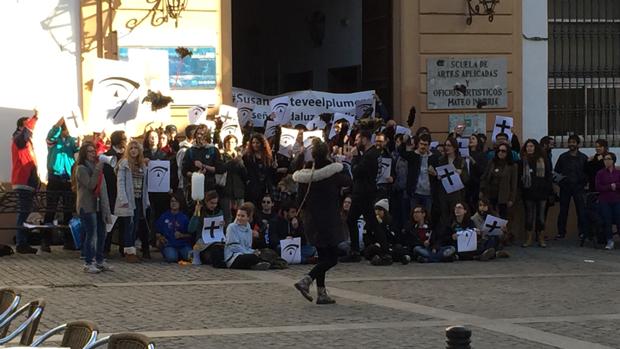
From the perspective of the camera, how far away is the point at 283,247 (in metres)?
16.3

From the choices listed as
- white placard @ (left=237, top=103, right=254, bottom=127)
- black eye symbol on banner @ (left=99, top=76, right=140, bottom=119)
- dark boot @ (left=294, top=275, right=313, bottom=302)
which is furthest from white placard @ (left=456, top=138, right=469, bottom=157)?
dark boot @ (left=294, top=275, right=313, bottom=302)

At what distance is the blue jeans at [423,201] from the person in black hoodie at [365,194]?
5.14 ft

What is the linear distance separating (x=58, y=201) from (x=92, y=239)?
2.07 meters

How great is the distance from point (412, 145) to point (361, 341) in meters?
8.41

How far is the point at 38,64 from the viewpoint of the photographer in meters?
18.3

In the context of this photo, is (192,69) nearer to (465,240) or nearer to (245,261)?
(245,261)

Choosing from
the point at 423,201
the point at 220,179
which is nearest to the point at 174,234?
the point at 220,179

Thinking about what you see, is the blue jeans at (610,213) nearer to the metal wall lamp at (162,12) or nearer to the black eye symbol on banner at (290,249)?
the black eye symbol on banner at (290,249)

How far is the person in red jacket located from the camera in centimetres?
1688

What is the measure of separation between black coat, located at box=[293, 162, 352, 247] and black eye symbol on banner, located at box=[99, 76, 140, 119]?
5682mm

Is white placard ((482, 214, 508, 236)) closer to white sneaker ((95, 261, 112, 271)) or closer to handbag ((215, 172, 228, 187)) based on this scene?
handbag ((215, 172, 228, 187))

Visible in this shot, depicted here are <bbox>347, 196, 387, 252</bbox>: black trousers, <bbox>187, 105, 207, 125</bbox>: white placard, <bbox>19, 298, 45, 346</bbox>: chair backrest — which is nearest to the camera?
<bbox>19, 298, 45, 346</bbox>: chair backrest

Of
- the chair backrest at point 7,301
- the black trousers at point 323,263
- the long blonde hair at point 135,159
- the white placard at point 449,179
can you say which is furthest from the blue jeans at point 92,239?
the chair backrest at point 7,301

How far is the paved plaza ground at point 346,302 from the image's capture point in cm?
1047
